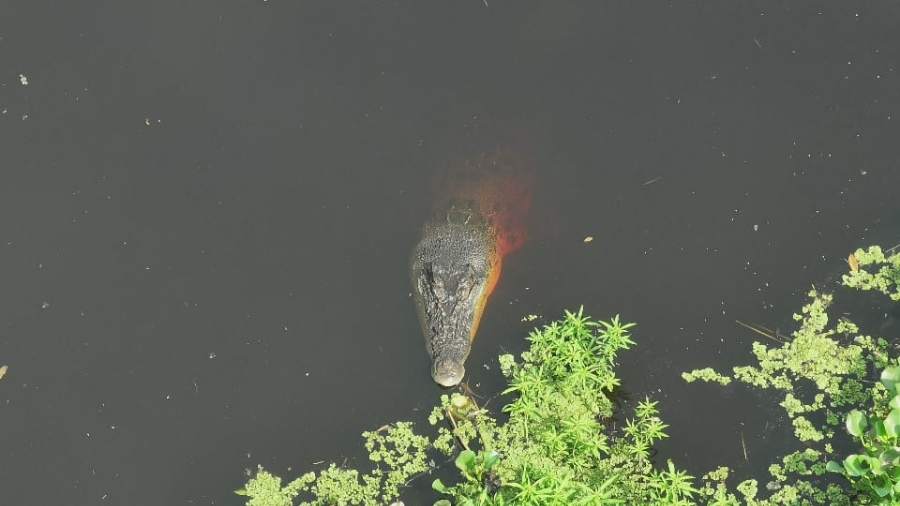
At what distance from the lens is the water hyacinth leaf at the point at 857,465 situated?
3.84 meters

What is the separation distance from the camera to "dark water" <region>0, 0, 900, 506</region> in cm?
478

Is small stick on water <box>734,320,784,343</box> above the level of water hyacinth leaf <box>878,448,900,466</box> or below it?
above

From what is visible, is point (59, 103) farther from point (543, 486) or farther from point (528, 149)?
point (543, 486)

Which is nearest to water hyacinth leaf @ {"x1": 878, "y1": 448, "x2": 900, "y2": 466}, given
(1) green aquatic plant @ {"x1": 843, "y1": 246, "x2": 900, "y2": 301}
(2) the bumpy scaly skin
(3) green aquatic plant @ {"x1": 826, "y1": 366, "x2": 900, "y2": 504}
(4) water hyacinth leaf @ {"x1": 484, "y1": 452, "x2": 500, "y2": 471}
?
(3) green aquatic plant @ {"x1": 826, "y1": 366, "x2": 900, "y2": 504}

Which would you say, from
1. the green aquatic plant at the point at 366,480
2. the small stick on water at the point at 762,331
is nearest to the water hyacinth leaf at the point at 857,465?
the small stick on water at the point at 762,331

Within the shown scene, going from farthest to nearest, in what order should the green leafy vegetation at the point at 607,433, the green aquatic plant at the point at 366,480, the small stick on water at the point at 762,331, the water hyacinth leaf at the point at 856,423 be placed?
the small stick on water at the point at 762,331
the green aquatic plant at the point at 366,480
the green leafy vegetation at the point at 607,433
the water hyacinth leaf at the point at 856,423

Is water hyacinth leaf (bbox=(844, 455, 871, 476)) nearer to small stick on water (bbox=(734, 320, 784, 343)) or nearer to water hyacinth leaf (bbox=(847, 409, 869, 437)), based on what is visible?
water hyacinth leaf (bbox=(847, 409, 869, 437))

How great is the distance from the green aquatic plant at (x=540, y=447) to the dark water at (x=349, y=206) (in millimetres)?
Result: 142

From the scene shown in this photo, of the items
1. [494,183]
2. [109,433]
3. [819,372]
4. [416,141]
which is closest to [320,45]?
[416,141]

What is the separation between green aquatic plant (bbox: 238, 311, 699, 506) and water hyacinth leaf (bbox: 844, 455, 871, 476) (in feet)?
2.56

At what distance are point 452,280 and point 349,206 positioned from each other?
87 centimetres

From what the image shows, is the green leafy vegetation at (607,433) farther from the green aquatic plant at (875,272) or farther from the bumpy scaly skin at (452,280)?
the bumpy scaly skin at (452,280)

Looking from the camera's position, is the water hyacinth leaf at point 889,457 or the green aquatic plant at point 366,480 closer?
the water hyacinth leaf at point 889,457

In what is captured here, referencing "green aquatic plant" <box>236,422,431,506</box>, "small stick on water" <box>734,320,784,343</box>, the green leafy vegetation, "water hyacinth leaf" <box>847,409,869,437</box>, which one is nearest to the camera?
"water hyacinth leaf" <box>847,409,869,437</box>
